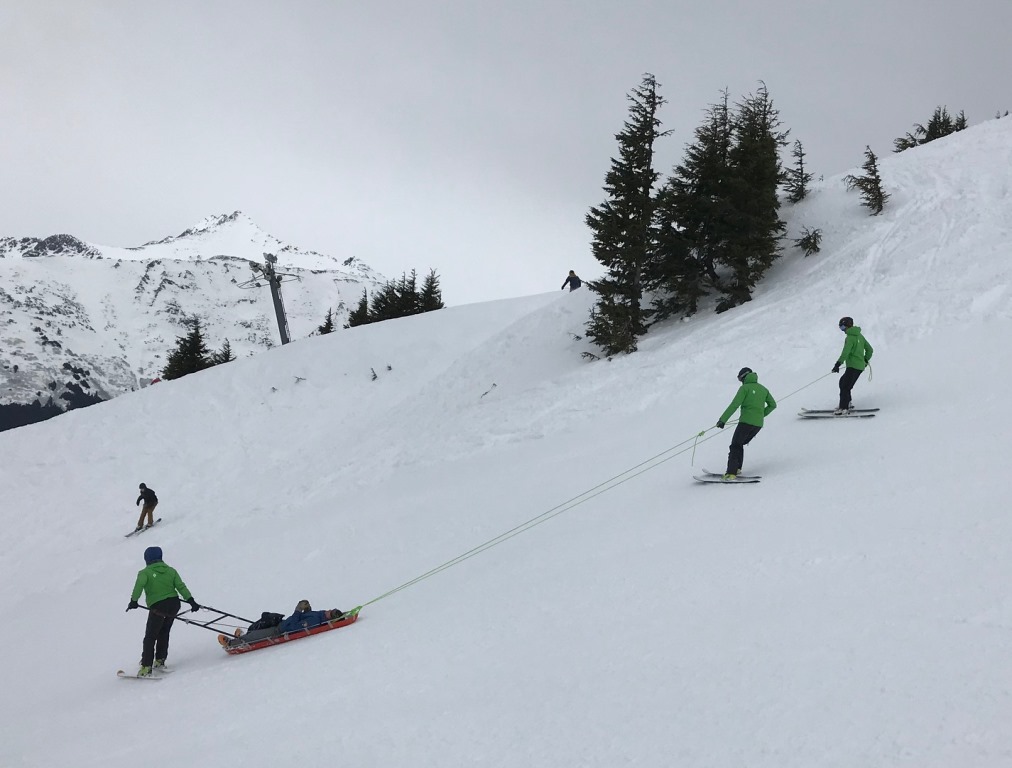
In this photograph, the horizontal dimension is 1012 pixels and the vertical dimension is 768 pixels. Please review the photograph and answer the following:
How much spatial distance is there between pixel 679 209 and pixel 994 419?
13.7 m

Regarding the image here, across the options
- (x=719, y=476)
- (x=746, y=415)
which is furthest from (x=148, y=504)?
(x=746, y=415)

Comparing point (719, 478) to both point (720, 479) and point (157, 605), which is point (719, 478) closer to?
point (720, 479)

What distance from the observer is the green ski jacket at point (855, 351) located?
10.5 m

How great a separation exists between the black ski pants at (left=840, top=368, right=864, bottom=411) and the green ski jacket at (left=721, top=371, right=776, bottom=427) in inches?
70.5

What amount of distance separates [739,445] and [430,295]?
101 ft

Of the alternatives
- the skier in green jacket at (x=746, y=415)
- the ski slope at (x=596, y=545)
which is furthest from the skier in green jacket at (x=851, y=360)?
the skier in green jacket at (x=746, y=415)

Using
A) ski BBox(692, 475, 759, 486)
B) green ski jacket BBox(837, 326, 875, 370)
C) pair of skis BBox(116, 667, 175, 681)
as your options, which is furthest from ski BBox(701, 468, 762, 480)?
pair of skis BBox(116, 667, 175, 681)

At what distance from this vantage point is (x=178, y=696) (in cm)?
738

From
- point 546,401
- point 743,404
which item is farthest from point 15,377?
point 743,404

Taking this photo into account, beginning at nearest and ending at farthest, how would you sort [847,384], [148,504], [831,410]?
[847,384]
[831,410]
[148,504]

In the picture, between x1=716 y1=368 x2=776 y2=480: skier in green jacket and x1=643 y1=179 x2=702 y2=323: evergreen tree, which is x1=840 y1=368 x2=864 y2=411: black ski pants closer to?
x1=716 y1=368 x2=776 y2=480: skier in green jacket

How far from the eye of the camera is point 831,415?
10625 millimetres

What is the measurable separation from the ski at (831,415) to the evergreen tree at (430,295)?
29109 mm

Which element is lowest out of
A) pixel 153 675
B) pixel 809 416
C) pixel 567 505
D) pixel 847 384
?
pixel 153 675
